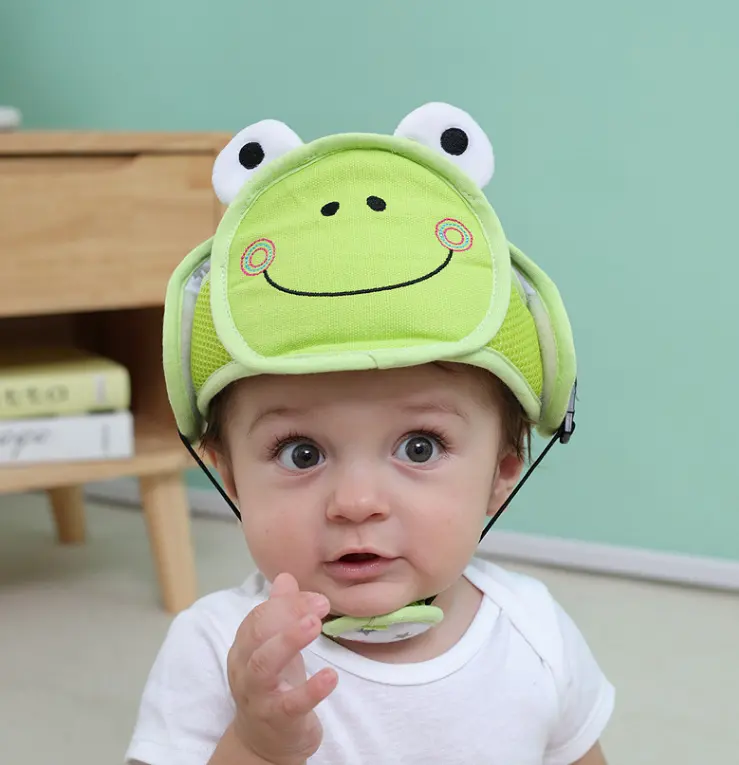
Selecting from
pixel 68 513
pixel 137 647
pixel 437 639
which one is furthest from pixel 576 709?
pixel 68 513

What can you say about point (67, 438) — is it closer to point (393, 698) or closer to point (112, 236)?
point (112, 236)

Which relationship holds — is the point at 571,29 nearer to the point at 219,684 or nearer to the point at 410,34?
the point at 410,34

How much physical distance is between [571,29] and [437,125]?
79 cm

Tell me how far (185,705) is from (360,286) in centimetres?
33

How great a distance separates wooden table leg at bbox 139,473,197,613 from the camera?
56.2 inches

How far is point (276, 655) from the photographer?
0.59 metres

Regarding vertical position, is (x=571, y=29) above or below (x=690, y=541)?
above

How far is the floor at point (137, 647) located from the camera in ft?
3.77

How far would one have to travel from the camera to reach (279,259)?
67 cm

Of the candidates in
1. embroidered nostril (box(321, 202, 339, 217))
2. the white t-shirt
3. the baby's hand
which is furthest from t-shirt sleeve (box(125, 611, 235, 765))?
embroidered nostril (box(321, 202, 339, 217))

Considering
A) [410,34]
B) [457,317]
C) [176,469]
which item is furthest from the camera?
[410,34]

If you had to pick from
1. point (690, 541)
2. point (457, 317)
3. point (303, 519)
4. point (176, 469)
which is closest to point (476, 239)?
point (457, 317)

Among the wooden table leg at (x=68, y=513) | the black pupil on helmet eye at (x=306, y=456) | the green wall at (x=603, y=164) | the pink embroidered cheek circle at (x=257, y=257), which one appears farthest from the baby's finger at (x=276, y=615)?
the wooden table leg at (x=68, y=513)

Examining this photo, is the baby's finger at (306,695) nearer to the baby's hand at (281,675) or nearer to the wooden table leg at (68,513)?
the baby's hand at (281,675)
